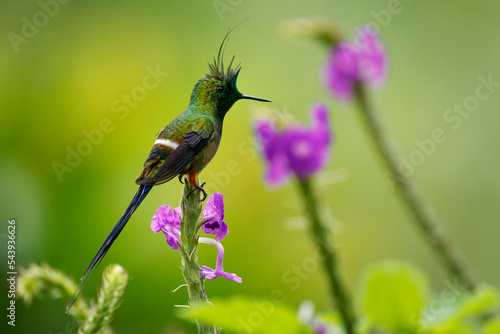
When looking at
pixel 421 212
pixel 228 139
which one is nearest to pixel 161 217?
pixel 421 212

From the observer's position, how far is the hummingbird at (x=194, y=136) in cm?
124

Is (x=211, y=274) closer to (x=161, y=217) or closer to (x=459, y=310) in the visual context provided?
(x=161, y=217)

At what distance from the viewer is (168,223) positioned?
102 centimetres

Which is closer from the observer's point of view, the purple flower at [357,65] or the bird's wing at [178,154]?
the bird's wing at [178,154]

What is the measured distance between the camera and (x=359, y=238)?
3.88 meters

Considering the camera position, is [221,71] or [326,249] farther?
[221,71]

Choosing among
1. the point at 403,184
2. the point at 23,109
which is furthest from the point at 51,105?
the point at 403,184

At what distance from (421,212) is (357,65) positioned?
23.9 inches

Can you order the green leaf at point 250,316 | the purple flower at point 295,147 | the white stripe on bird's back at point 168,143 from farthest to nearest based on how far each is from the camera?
the white stripe on bird's back at point 168,143 < the purple flower at point 295,147 < the green leaf at point 250,316

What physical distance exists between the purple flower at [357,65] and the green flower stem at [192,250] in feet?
3.14

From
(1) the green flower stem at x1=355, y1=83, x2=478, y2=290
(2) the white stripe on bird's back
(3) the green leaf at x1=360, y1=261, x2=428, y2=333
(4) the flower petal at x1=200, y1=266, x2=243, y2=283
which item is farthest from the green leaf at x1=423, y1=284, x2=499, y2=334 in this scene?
(2) the white stripe on bird's back

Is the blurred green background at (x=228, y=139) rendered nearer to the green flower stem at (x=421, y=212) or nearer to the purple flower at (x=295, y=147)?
the green flower stem at (x=421, y=212)

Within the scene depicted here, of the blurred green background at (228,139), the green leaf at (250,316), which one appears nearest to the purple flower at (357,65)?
the blurred green background at (228,139)

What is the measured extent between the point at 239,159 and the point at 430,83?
7.78 ft
